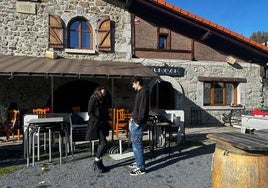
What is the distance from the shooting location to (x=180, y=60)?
11.6 metres

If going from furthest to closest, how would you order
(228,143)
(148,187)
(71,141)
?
(71,141)
(148,187)
(228,143)

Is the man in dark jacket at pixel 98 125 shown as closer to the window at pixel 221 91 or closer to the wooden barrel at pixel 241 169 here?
the wooden barrel at pixel 241 169

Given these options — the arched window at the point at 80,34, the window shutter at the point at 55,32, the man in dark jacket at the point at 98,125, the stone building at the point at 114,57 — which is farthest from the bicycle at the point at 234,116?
the man in dark jacket at the point at 98,125

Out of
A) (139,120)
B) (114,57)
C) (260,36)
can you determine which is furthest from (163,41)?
(260,36)

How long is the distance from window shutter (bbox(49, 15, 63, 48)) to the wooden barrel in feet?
27.9

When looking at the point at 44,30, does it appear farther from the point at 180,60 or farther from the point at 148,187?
the point at 148,187

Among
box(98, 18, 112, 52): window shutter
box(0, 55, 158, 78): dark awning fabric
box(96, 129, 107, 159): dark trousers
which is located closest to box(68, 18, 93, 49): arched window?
box(98, 18, 112, 52): window shutter

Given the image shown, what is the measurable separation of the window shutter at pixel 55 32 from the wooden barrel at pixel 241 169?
8.49 metres

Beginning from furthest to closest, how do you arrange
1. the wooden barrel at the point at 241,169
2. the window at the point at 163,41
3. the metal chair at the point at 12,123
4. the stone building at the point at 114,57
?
the window at the point at 163,41, the stone building at the point at 114,57, the metal chair at the point at 12,123, the wooden barrel at the point at 241,169

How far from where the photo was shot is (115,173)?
16.0 ft

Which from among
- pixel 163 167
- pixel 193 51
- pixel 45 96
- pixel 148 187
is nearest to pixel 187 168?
pixel 163 167

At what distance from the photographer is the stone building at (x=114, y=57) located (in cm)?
998

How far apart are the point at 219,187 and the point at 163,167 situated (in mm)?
2343

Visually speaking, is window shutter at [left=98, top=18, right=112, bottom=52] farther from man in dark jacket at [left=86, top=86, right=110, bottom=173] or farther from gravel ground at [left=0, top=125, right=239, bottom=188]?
man in dark jacket at [left=86, top=86, right=110, bottom=173]
